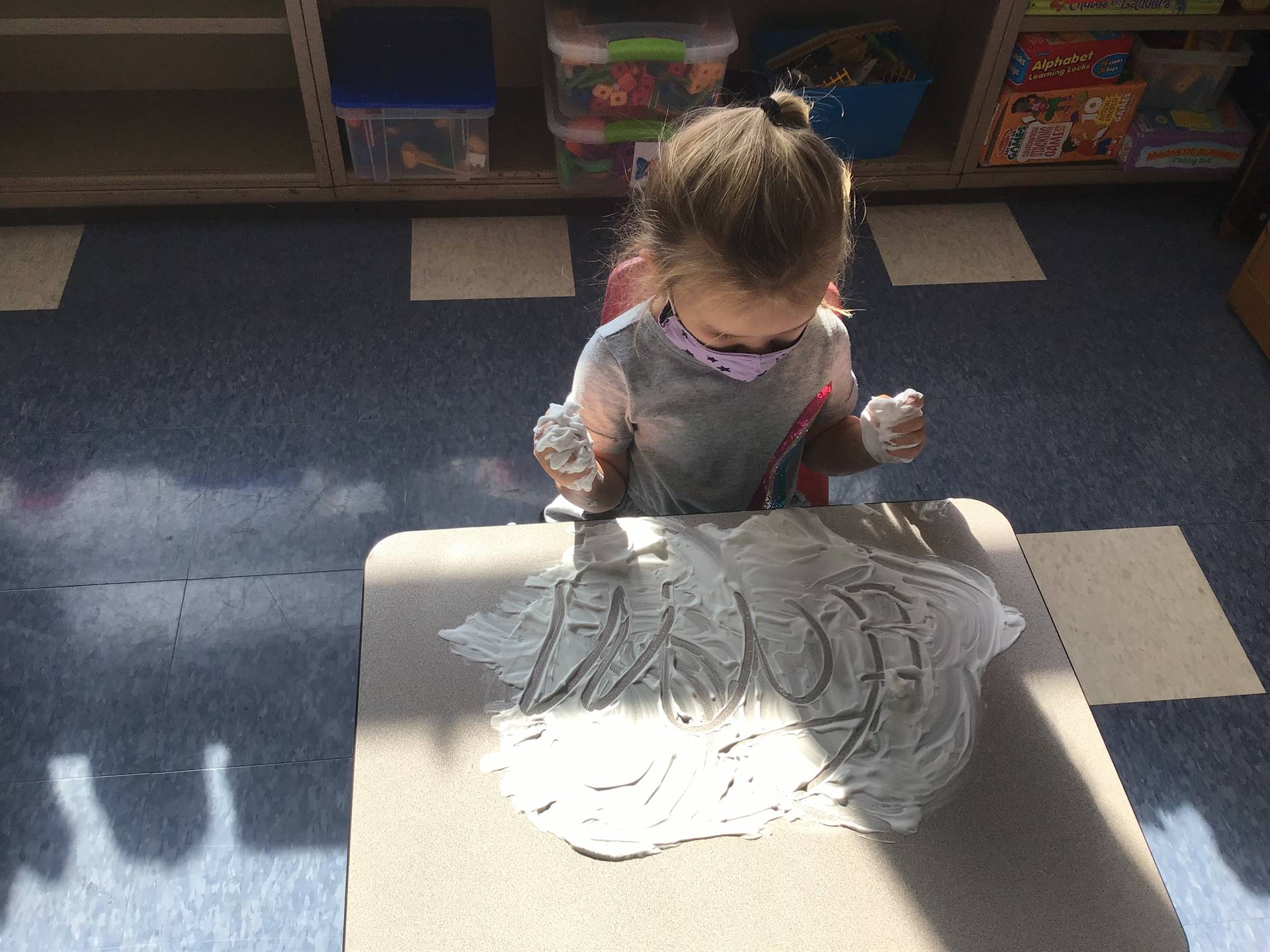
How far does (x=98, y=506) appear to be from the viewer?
160 centimetres

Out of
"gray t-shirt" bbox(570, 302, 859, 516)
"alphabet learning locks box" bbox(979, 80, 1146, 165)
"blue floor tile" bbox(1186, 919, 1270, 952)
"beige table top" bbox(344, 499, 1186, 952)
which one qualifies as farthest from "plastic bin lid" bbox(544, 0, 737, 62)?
"blue floor tile" bbox(1186, 919, 1270, 952)

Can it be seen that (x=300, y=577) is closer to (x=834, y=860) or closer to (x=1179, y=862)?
(x=834, y=860)

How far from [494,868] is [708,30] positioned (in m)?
1.63

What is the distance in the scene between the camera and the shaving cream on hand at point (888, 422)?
938 millimetres

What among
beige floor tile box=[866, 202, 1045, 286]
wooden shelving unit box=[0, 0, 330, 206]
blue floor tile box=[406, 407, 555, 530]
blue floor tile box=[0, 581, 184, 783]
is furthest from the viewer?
beige floor tile box=[866, 202, 1045, 286]

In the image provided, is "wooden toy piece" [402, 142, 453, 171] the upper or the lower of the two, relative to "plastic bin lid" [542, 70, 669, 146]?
lower

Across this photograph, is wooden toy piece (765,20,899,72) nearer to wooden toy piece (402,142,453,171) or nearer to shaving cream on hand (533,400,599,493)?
wooden toy piece (402,142,453,171)

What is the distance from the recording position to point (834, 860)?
727 mm

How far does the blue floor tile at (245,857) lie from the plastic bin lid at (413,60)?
1.28 metres

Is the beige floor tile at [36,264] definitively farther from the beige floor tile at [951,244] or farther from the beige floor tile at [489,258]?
the beige floor tile at [951,244]

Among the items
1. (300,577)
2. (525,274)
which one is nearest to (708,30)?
(525,274)

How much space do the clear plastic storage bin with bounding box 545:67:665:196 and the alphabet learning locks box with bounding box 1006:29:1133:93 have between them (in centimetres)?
77

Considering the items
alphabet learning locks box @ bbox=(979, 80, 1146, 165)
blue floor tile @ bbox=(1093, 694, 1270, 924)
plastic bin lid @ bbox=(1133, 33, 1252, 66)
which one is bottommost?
blue floor tile @ bbox=(1093, 694, 1270, 924)

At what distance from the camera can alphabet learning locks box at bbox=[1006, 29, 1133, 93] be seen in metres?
1.97
